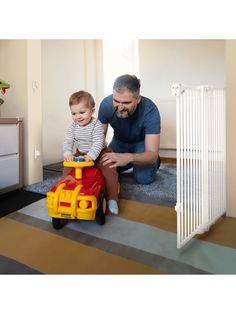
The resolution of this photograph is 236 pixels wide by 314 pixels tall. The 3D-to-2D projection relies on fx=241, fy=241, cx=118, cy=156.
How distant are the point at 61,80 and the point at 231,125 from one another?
1.81 metres

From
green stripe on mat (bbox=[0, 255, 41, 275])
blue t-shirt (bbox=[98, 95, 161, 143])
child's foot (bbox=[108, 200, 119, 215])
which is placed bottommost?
green stripe on mat (bbox=[0, 255, 41, 275])

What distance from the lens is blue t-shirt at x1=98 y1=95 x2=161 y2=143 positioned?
134cm

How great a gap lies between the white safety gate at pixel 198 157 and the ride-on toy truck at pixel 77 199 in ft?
1.00

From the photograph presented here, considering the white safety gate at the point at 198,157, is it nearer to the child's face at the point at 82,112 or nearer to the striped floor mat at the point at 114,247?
the striped floor mat at the point at 114,247

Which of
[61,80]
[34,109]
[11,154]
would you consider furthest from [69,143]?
[61,80]

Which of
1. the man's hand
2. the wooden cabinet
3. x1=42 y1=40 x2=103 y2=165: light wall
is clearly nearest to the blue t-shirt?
the man's hand

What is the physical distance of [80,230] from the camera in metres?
0.90

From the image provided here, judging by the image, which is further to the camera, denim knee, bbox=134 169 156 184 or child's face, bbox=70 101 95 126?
denim knee, bbox=134 169 156 184

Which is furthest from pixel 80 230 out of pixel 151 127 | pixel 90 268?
pixel 151 127

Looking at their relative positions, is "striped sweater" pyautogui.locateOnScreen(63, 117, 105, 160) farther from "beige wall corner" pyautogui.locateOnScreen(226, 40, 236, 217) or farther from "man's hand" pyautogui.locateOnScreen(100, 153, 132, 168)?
"beige wall corner" pyautogui.locateOnScreen(226, 40, 236, 217)

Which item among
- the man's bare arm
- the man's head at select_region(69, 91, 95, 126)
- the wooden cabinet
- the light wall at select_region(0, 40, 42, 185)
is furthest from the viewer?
the light wall at select_region(0, 40, 42, 185)

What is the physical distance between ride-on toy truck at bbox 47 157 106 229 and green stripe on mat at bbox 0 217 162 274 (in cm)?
9

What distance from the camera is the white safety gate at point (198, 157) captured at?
716 millimetres
